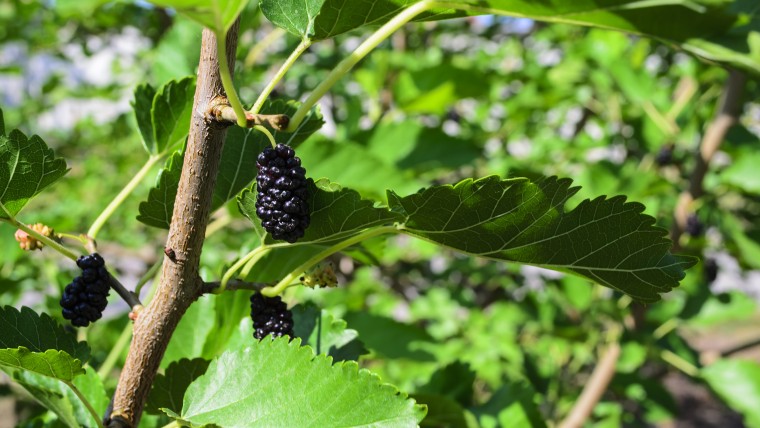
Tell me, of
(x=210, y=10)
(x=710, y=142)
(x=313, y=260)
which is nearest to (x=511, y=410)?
(x=313, y=260)

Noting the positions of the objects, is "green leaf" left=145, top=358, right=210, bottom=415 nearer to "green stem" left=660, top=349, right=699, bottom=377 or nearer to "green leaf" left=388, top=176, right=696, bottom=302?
"green leaf" left=388, top=176, right=696, bottom=302

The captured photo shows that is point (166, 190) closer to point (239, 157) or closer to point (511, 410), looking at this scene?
point (239, 157)

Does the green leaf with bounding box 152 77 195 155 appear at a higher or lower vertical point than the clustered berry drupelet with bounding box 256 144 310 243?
higher

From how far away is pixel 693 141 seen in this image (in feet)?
5.57

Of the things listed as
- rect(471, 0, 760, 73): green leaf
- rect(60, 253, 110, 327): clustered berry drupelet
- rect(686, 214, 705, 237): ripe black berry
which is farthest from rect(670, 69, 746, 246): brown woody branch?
rect(60, 253, 110, 327): clustered berry drupelet

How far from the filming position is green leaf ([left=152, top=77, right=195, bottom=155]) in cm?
64

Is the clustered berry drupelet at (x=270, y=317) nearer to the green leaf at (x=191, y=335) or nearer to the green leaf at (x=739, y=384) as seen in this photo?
the green leaf at (x=191, y=335)

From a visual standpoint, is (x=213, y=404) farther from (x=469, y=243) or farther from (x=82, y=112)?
(x=82, y=112)

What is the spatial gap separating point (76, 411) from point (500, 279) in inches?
66.6

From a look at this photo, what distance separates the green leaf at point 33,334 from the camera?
52cm

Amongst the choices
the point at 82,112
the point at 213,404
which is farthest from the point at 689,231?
the point at 82,112

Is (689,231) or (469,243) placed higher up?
(469,243)

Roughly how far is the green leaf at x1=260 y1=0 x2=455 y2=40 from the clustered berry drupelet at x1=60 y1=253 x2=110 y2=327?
0.24m

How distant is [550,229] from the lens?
19.0 inches
